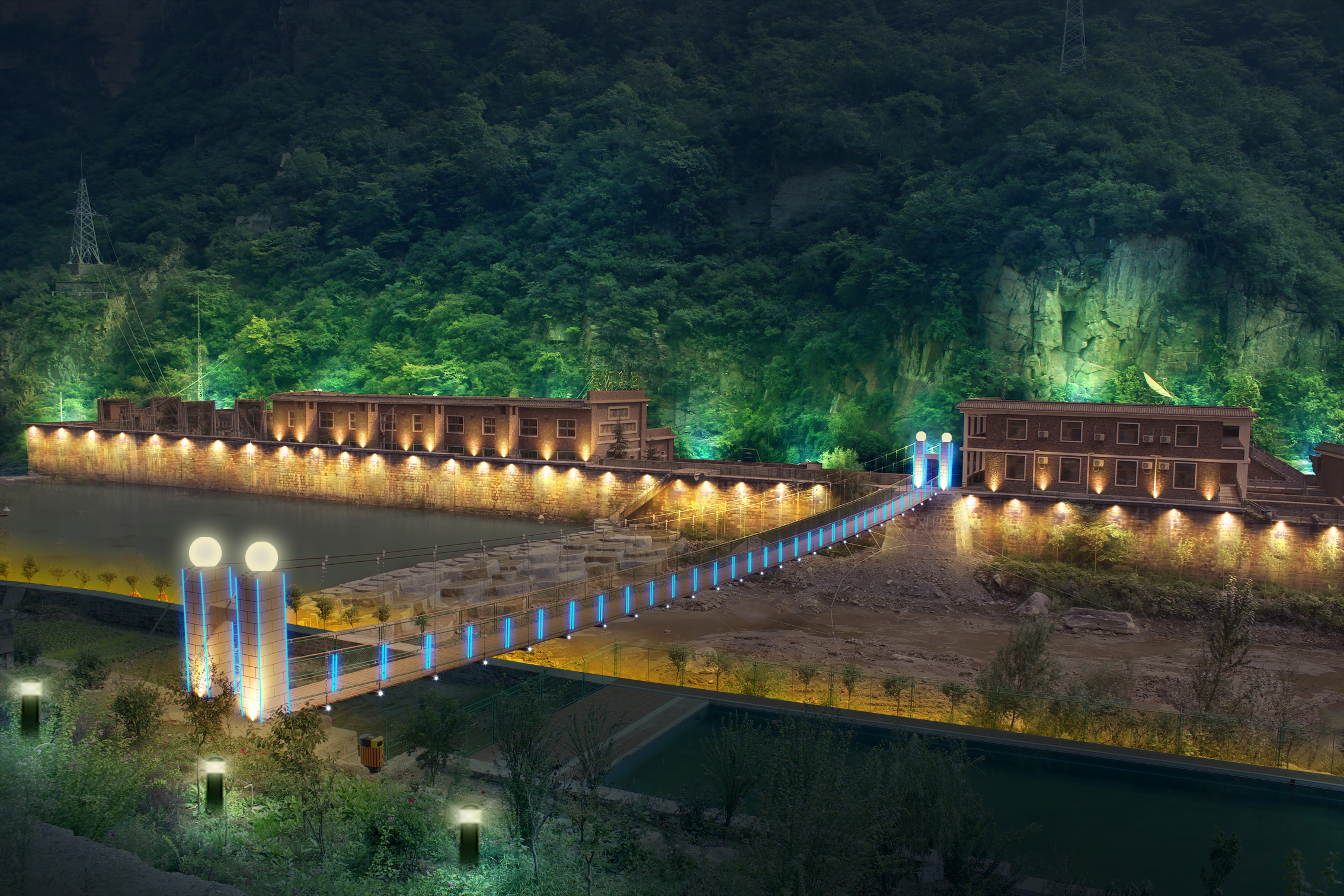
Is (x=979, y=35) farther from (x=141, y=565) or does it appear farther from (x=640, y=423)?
(x=141, y=565)

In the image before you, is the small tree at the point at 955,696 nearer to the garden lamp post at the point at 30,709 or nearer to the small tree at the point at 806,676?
the small tree at the point at 806,676

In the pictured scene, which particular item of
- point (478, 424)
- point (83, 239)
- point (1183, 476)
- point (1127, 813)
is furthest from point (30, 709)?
point (83, 239)

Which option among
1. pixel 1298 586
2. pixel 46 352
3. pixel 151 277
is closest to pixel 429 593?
pixel 1298 586

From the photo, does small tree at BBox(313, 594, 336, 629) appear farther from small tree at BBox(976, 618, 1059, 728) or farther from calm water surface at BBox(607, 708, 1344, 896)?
small tree at BBox(976, 618, 1059, 728)

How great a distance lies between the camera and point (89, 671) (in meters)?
14.1

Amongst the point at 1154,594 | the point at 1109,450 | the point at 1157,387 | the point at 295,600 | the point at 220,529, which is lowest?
the point at 1154,594

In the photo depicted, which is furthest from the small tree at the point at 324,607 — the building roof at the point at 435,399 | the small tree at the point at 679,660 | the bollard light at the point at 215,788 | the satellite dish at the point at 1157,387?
the satellite dish at the point at 1157,387

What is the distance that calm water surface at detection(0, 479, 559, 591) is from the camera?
28.8 m

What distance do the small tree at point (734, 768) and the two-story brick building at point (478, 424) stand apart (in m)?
24.6

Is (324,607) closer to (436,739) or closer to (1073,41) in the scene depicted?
(436,739)

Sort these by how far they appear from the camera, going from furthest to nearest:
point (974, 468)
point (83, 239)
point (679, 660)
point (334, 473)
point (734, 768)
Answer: point (83, 239), point (334, 473), point (974, 468), point (679, 660), point (734, 768)

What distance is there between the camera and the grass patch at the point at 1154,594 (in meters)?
23.3

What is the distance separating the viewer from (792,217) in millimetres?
49781

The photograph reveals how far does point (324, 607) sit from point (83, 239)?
5517 cm
